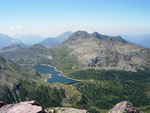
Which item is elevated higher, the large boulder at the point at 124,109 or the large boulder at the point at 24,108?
the large boulder at the point at 24,108

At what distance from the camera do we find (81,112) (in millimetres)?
42719

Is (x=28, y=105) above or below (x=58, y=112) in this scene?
above

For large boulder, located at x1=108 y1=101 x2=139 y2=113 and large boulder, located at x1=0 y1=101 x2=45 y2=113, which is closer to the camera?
large boulder, located at x1=0 y1=101 x2=45 y2=113

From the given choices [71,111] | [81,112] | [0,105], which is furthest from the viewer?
[71,111]

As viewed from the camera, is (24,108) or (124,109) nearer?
(24,108)

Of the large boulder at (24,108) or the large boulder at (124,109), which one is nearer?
the large boulder at (24,108)

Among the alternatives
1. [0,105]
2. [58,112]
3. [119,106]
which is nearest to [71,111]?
[58,112]

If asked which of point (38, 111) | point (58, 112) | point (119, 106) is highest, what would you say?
point (38, 111)

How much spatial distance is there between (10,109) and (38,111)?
176 inches

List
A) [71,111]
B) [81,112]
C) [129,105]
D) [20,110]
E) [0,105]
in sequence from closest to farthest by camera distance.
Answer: [20,110] → [0,105] → [129,105] → [81,112] → [71,111]

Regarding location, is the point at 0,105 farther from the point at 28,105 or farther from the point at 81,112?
the point at 81,112

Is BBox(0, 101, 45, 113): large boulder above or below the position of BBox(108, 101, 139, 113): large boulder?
above

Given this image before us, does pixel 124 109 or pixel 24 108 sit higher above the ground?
pixel 24 108

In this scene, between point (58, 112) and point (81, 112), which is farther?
point (58, 112)
